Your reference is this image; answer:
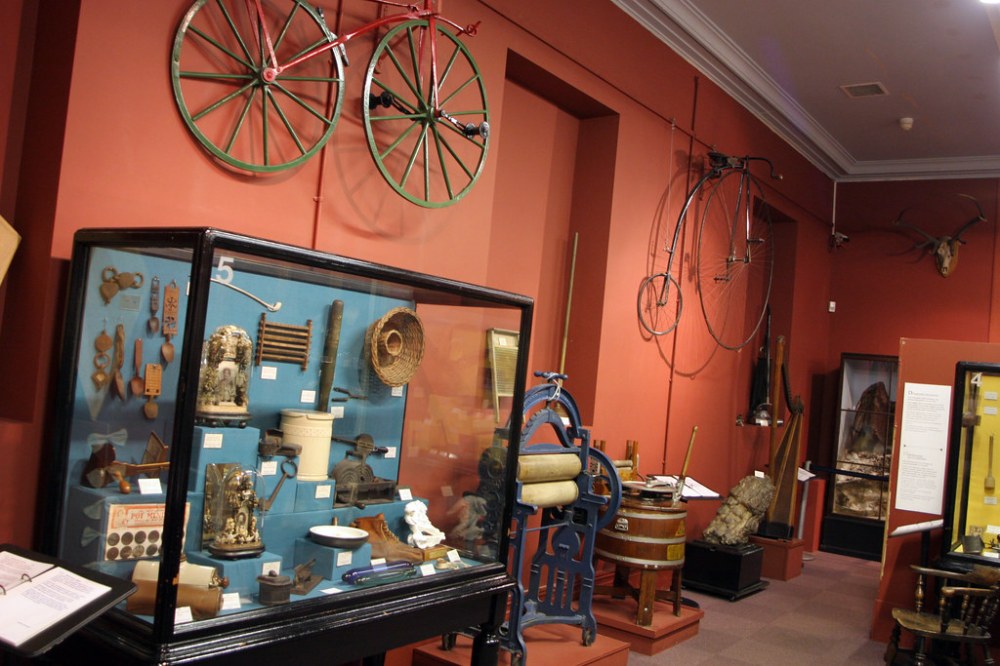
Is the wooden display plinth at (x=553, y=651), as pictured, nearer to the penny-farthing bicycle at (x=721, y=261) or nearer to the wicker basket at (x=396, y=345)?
the wicker basket at (x=396, y=345)

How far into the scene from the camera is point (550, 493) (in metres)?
3.70

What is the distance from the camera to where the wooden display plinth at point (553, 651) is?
139 inches

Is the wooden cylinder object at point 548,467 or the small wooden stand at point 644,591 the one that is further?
the small wooden stand at point 644,591

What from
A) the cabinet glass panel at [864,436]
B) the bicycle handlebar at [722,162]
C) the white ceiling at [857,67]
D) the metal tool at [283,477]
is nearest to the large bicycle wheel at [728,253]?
the bicycle handlebar at [722,162]

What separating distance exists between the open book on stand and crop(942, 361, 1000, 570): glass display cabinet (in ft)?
14.2

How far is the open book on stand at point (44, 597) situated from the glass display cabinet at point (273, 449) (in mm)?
115

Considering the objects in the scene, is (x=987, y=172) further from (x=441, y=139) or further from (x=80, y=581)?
(x=80, y=581)

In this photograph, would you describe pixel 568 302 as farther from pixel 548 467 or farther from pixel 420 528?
pixel 420 528

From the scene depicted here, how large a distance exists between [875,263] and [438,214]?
6621 mm

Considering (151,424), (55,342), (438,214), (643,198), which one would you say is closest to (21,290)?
(55,342)

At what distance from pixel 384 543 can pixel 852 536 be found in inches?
271

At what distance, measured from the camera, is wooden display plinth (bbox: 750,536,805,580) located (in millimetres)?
6664

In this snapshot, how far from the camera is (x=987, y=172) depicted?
26.8 ft

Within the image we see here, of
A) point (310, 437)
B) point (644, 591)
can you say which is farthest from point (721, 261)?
point (310, 437)
